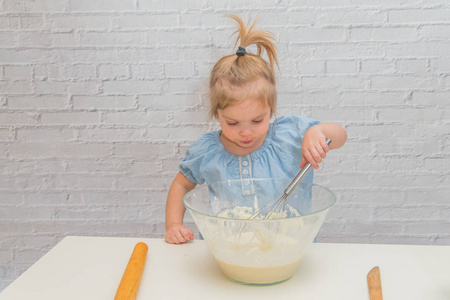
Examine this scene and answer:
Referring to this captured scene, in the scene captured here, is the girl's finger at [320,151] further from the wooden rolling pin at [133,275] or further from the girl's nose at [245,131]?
the wooden rolling pin at [133,275]

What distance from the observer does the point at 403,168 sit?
1863 mm

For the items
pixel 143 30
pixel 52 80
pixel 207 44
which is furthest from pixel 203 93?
pixel 52 80

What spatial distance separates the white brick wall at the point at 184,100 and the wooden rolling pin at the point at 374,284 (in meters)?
1.13

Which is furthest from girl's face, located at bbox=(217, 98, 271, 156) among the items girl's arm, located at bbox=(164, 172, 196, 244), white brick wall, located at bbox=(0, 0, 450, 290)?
white brick wall, located at bbox=(0, 0, 450, 290)

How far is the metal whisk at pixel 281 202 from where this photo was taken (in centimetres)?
83

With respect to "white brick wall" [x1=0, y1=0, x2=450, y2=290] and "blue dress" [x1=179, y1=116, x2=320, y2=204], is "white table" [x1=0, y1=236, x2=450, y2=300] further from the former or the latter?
"white brick wall" [x1=0, y1=0, x2=450, y2=290]

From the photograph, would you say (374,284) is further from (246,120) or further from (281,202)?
(246,120)

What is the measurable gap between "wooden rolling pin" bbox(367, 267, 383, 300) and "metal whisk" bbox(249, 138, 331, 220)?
0.62 ft

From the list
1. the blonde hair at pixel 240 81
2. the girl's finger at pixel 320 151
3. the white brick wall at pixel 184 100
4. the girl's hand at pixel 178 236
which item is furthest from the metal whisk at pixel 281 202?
the white brick wall at pixel 184 100

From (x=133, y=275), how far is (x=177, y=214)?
40cm

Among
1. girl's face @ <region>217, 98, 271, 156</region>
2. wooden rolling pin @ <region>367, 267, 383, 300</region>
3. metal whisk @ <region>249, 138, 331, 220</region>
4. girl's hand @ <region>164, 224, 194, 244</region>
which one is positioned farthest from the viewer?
girl's face @ <region>217, 98, 271, 156</region>

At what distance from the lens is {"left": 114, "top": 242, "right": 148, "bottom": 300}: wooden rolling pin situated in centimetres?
71

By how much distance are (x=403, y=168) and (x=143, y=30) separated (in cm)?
115

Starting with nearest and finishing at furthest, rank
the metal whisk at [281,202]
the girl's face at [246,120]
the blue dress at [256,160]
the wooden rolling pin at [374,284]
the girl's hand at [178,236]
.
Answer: the wooden rolling pin at [374,284] < the metal whisk at [281,202] < the girl's hand at [178,236] < the girl's face at [246,120] < the blue dress at [256,160]
